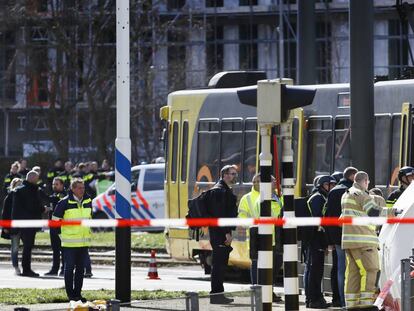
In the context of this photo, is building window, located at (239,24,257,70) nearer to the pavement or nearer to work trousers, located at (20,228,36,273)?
the pavement

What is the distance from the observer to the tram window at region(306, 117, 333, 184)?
21.6 m

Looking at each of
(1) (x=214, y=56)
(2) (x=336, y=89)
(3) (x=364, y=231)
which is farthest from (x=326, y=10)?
Answer: (3) (x=364, y=231)

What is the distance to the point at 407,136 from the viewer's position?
66.0 ft

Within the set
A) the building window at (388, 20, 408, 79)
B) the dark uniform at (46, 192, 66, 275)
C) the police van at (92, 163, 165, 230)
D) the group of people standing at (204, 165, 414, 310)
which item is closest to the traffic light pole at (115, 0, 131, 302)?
the group of people standing at (204, 165, 414, 310)

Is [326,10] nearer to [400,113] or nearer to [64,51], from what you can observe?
[64,51]

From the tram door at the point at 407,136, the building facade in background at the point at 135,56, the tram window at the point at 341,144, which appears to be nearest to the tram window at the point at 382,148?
the tram window at the point at 341,144

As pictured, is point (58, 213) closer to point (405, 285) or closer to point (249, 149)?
point (249, 149)

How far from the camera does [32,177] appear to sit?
23.7 metres

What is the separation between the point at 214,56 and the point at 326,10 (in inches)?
285

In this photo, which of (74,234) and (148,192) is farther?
(148,192)

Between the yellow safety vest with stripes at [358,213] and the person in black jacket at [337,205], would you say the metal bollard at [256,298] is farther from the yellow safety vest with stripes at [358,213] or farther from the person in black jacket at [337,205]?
the person in black jacket at [337,205]

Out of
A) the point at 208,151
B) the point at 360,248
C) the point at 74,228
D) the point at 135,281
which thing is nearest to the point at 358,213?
the point at 360,248

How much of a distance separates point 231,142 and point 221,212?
499 centimetres

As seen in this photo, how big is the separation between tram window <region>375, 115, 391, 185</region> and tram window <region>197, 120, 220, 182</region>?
341 cm
